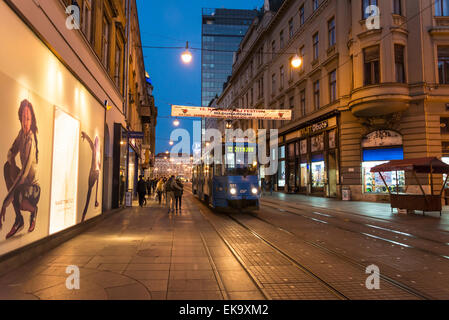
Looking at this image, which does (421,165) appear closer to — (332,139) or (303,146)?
(332,139)

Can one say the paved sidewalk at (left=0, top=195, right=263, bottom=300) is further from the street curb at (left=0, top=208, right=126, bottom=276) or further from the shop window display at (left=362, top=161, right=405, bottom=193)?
the shop window display at (left=362, top=161, right=405, bottom=193)

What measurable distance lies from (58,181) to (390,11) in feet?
71.8

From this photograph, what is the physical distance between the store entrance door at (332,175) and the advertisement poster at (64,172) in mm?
20297

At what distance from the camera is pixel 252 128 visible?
1853 inches

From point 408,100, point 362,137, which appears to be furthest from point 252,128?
point 408,100

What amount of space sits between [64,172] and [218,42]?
373 ft

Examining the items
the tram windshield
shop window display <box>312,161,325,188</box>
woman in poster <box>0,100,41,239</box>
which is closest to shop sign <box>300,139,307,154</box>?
shop window display <box>312,161,325,188</box>

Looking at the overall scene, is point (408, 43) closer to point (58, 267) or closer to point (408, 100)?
point (408, 100)

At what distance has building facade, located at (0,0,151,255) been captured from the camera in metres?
5.59

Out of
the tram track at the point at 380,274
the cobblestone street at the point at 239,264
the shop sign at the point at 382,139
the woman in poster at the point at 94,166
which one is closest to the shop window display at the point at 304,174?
the shop sign at the point at 382,139

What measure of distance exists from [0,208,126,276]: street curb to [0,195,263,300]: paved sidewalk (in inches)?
5.3

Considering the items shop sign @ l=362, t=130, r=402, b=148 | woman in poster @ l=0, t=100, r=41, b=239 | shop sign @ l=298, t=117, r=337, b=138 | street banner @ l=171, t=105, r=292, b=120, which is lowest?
woman in poster @ l=0, t=100, r=41, b=239

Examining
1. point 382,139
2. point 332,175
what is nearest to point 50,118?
point 382,139

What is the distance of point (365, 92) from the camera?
21203 mm
